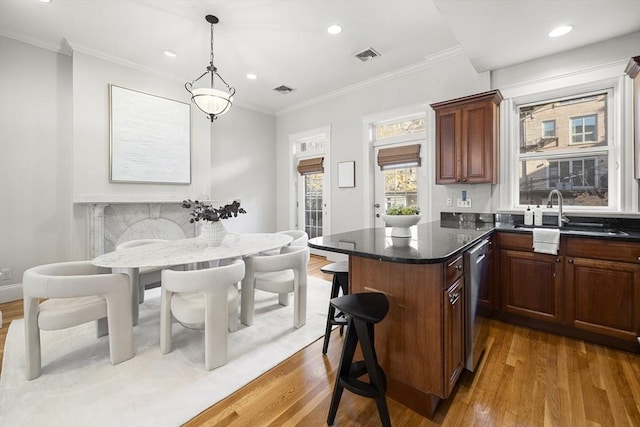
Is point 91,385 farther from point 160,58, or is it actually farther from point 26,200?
point 160,58

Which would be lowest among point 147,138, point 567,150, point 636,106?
point 567,150

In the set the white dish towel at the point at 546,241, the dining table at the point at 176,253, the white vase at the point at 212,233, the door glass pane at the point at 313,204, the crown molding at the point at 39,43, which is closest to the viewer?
the dining table at the point at 176,253

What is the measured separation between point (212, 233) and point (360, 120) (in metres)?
3.21

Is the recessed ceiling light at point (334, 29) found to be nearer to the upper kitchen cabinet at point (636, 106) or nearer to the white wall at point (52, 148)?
the upper kitchen cabinet at point (636, 106)

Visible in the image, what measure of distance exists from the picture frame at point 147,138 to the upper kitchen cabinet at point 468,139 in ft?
12.6

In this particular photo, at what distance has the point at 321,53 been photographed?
3.66m

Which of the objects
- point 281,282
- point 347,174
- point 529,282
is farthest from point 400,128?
point 281,282

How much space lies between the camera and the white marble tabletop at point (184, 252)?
210 cm

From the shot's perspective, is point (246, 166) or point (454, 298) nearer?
point (454, 298)

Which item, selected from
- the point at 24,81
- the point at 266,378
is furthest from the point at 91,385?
the point at 24,81

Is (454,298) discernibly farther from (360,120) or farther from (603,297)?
(360,120)

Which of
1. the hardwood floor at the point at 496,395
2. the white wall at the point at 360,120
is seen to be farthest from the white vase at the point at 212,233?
the white wall at the point at 360,120

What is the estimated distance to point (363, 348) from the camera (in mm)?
1429

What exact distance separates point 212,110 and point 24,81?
2.49 metres
